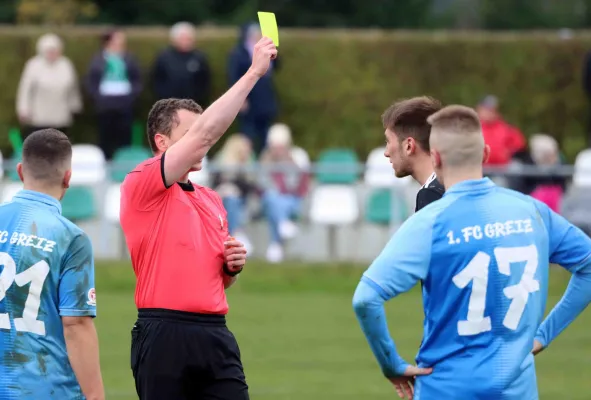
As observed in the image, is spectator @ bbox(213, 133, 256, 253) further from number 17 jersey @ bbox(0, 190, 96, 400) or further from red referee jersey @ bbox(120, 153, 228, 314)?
number 17 jersey @ bbox(0, 190, 96, 400)

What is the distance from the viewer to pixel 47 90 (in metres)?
20.5

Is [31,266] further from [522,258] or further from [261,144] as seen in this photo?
[261,144]

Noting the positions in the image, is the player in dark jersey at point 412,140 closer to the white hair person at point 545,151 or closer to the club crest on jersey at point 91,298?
the club crest on jersey at point 91,298

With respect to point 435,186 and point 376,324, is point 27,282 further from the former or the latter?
point 435,186

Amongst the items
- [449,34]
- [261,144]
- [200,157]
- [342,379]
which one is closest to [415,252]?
[200,157]

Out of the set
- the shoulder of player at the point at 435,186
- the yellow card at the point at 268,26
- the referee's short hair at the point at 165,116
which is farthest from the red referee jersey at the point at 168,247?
the shoulder of player at the point at 435,186

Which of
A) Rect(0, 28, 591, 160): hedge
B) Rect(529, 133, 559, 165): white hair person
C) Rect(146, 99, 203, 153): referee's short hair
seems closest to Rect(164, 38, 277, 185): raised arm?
Rect(146, 99, 203, 153): referee's short hair

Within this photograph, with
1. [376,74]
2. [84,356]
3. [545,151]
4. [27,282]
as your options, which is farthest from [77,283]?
[376,74]

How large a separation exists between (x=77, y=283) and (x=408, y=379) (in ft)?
5.51

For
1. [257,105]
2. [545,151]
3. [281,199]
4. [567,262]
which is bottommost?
[567,262]

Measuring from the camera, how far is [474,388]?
585cm

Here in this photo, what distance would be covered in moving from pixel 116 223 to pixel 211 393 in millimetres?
11181

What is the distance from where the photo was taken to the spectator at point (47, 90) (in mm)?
20312

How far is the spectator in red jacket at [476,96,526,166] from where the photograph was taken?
19.0 metres
